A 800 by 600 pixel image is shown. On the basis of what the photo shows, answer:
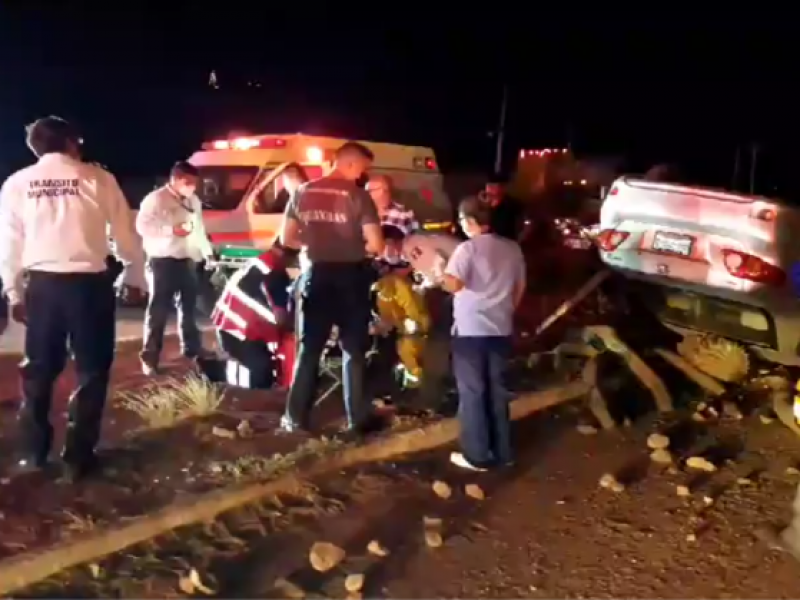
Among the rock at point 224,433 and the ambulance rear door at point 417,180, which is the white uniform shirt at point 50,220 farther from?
the ambulance rear door at point 417,180

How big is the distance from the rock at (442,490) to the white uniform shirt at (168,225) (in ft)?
10.8

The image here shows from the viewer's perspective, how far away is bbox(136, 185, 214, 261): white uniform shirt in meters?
7.91

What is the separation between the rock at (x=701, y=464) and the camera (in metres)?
6.03

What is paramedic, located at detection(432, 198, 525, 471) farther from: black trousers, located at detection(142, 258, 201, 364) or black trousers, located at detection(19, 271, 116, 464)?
black trousers, located at detection(142, 258, 201, 364)

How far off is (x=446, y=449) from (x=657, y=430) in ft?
4.80

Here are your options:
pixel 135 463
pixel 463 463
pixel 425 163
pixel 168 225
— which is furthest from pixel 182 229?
pixel 425 163

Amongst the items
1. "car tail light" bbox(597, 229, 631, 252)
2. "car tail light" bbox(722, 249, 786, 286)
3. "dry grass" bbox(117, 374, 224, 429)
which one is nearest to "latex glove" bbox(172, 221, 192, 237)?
"dry grass" bbox(117, 374, 224, 429)

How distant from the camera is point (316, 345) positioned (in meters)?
6.20

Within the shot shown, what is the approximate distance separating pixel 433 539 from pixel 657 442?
2.04 metres

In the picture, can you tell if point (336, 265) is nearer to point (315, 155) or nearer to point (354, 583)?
point (354, 583)

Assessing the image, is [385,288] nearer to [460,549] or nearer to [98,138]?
[460,549]

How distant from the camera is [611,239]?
8.00 metres

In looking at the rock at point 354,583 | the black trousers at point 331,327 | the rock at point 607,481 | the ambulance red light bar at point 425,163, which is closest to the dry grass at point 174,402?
the black trousers at point 331,327

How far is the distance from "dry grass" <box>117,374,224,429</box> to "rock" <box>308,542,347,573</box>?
2.06 metres
